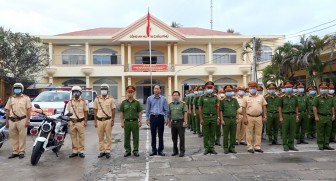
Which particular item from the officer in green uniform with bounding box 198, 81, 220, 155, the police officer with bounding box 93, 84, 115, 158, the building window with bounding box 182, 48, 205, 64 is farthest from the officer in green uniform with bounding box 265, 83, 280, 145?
the building window with bounding box 182, 48, 205, 64

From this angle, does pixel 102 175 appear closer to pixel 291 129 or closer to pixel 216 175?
pixel 216 175

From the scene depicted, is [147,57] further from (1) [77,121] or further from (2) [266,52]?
(1) [77,121]

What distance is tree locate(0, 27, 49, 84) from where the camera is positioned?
25797mm

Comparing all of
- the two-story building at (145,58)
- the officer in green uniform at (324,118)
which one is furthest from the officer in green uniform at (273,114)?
the two-story building at (145,58)

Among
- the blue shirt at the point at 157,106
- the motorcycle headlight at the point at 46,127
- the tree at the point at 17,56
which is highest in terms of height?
the tree at the point at 17,56

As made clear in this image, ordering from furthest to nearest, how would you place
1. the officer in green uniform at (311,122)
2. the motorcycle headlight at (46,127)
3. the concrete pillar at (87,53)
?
the concrete pillar at (87,53)
the officer in green uniform at (311,122)
the motorcycle headlight at (46,127)

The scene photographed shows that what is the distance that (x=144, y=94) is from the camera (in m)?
38.2

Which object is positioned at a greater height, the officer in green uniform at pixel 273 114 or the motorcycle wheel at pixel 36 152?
the officer in green uniform at pixel 273 114

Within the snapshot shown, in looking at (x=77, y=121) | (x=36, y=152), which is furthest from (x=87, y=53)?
(x=36, y=152)

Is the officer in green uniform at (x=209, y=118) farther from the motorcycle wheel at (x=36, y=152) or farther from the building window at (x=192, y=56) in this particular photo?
the building window at (x=192, y=56)

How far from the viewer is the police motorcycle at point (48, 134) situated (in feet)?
27.5

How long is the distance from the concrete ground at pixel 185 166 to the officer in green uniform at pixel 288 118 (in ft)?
1.07

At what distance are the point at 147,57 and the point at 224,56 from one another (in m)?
8.06

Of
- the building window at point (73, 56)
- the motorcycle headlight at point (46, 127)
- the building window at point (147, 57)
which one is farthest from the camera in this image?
the building window at point (147, 57)
